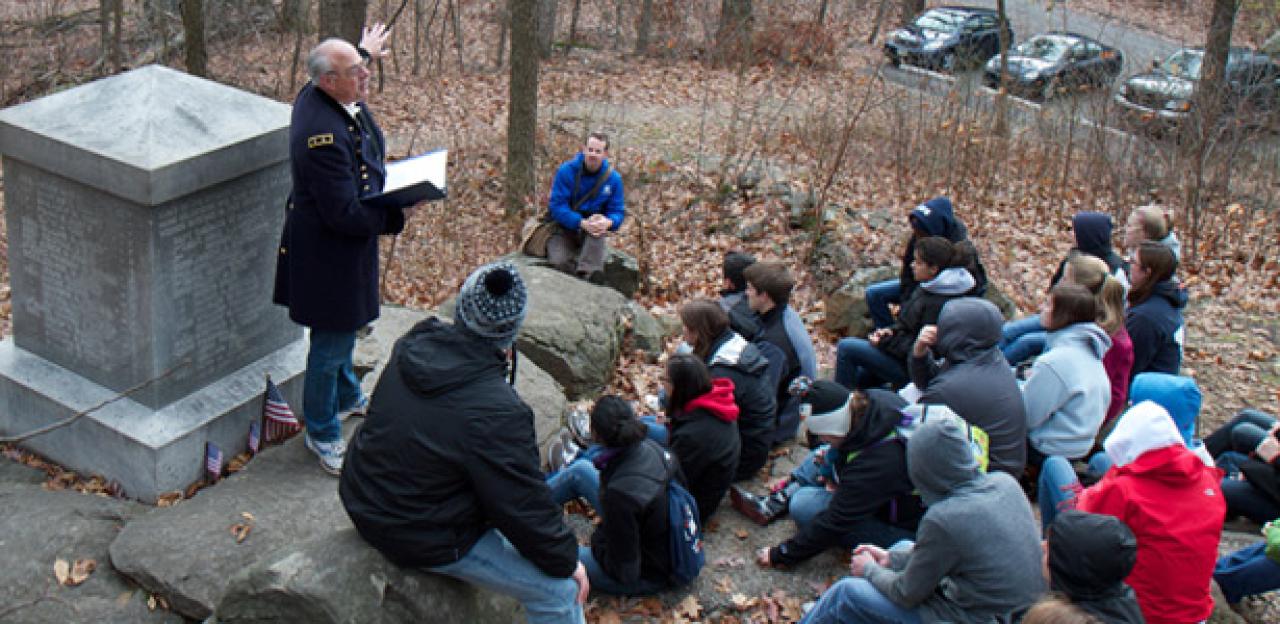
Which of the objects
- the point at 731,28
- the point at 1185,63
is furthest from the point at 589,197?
the point at 731,28

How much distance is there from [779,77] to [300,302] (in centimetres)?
1598

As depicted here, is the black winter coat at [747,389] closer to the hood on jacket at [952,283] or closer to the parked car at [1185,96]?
the hood on jacket at [952,283]

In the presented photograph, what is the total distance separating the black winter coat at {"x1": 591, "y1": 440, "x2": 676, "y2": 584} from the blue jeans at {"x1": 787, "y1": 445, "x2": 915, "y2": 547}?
83 centimetres

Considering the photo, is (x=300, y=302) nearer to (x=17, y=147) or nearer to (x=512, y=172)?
(x=17, y=147)

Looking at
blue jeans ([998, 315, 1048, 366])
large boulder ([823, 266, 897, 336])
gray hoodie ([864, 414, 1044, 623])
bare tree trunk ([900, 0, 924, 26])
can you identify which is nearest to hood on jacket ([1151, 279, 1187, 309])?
blue jeans ([998, 315, 1048, 366])

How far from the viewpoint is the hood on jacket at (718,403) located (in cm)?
524

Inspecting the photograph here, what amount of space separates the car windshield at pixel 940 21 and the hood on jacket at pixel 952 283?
17251mm

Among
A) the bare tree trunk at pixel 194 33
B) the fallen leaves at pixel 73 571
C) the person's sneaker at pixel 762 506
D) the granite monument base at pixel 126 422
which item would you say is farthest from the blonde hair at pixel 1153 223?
the bare tree trunk at pixel 194 33

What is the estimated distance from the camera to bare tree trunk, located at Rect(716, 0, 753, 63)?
65.8 feet

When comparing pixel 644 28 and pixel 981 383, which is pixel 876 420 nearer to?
pixel 981 383

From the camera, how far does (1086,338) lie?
5.62 meters

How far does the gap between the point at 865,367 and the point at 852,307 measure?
1.49 meters

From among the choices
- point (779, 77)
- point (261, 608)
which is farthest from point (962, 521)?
point (779, 77)

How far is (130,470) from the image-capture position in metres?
5.00
